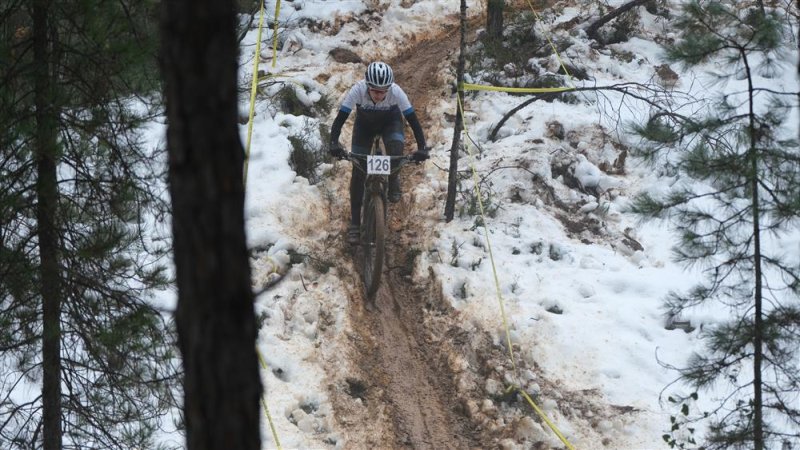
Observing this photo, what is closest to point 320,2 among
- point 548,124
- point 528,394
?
point 548,124

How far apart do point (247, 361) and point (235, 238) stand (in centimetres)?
40

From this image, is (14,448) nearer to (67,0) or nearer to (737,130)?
(67,0)

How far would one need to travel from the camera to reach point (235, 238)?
9.21ft

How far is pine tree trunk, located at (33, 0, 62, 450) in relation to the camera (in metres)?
5.11

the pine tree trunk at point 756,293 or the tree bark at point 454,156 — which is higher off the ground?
the tree bark at point 454,156

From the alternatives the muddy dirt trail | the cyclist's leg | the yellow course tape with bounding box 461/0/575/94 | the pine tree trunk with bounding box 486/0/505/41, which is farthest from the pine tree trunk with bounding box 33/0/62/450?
the pine tree trunk with bounding box 486/0/505/41

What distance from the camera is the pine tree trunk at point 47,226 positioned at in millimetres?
5109

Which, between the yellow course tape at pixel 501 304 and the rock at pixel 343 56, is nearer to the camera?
the yellow course tape at pixel 501 304

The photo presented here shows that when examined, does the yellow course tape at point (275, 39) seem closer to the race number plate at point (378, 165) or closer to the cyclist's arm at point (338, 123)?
the cyclist's arm at point (338, 123)

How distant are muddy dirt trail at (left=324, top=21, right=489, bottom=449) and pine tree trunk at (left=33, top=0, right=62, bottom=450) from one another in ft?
8.80

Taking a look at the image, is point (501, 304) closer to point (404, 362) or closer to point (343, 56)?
point (404, 362)

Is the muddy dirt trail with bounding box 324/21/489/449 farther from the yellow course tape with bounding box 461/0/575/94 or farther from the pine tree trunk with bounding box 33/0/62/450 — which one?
the pine tree trunk with bounding box 33/0/62/450

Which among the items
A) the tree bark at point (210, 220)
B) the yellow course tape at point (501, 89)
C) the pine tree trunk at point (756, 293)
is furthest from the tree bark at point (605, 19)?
the tree bark at point (210, 220)

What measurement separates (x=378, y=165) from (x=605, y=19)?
7.03 m
